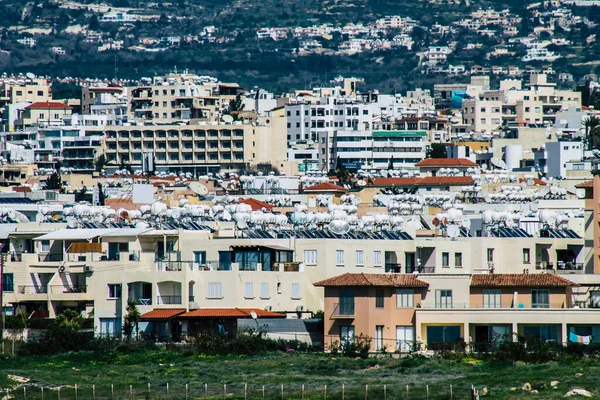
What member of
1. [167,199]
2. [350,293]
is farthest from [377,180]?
[350,293]

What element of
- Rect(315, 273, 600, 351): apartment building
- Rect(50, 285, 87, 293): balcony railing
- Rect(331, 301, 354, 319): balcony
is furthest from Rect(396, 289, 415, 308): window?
Rect(50, 285, 87, 293): balcony railing

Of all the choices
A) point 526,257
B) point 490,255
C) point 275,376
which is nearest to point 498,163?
point 526,257

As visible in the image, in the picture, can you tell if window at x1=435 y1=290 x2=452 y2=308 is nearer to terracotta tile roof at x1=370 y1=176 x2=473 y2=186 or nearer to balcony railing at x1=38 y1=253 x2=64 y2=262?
balcony railing at x1=38 y1=253 x2=64 y2=262

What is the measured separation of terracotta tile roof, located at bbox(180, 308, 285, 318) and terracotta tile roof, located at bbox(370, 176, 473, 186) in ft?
269

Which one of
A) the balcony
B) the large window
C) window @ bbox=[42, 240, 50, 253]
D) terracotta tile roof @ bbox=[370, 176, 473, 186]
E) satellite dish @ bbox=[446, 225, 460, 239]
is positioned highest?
terracotta tile roof @ bbox=[370, 176, 473, 186]

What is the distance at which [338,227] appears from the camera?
82938 mm

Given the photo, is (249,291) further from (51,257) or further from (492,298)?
(51,257)

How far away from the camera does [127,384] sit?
2431 inches

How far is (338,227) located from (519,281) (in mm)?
14457

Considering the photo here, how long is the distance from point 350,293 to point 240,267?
340 inches

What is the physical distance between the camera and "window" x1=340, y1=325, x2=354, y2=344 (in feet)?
224

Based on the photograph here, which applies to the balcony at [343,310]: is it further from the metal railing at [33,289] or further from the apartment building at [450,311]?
the metal railing at [33,289]

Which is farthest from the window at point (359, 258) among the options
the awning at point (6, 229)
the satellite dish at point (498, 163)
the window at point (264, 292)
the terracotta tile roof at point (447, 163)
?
the satellite dish at point (498, 163)

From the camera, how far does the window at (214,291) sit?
2921 inches
